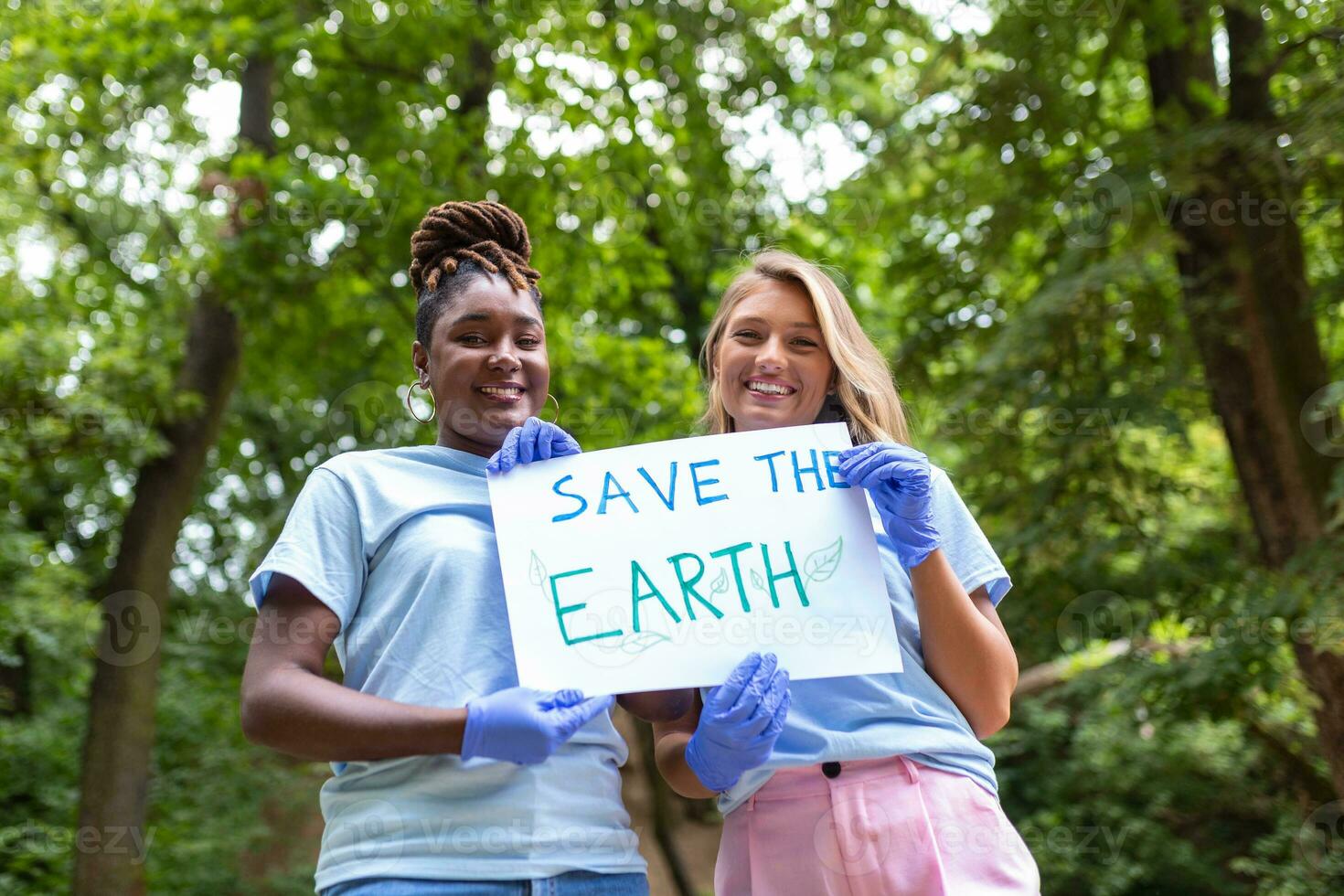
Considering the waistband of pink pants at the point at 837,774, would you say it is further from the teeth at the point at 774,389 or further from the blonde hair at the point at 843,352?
the teeth at the point at 774,389

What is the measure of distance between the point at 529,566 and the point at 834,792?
677 mm

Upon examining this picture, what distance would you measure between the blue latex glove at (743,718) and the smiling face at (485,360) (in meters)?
0.64

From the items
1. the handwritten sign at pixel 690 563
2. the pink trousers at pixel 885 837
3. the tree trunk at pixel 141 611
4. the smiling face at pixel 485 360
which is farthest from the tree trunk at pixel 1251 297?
the tree trunk at pixel 141 611

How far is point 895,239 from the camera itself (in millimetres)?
7930

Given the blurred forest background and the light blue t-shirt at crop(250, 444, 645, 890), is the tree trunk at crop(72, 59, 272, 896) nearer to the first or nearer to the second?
the blurred forest background

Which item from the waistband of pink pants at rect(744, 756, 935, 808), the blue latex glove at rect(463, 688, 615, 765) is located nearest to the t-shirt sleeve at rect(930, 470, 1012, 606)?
the waistband of pink pants at rect(744, 756, 935, 808)

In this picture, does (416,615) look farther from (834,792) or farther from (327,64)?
(327,64)

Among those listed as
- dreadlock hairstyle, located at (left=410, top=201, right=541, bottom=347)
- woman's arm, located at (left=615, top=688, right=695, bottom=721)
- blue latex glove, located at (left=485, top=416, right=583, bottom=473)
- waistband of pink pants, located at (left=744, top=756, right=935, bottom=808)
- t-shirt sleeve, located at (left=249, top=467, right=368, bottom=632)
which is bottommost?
waistband of pink pants, located at (left=744, top=756, right=935, bottom=808)

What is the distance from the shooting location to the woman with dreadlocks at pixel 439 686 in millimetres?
1738

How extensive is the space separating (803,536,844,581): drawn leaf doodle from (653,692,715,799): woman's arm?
13.8 inches

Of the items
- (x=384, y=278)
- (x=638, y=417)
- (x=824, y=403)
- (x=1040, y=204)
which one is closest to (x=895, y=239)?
(x=1040, y=204)

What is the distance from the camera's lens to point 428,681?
1.85 m

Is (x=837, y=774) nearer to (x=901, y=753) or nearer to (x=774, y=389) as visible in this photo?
(x=901, y=753)

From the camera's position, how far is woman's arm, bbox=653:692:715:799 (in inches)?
88.5
